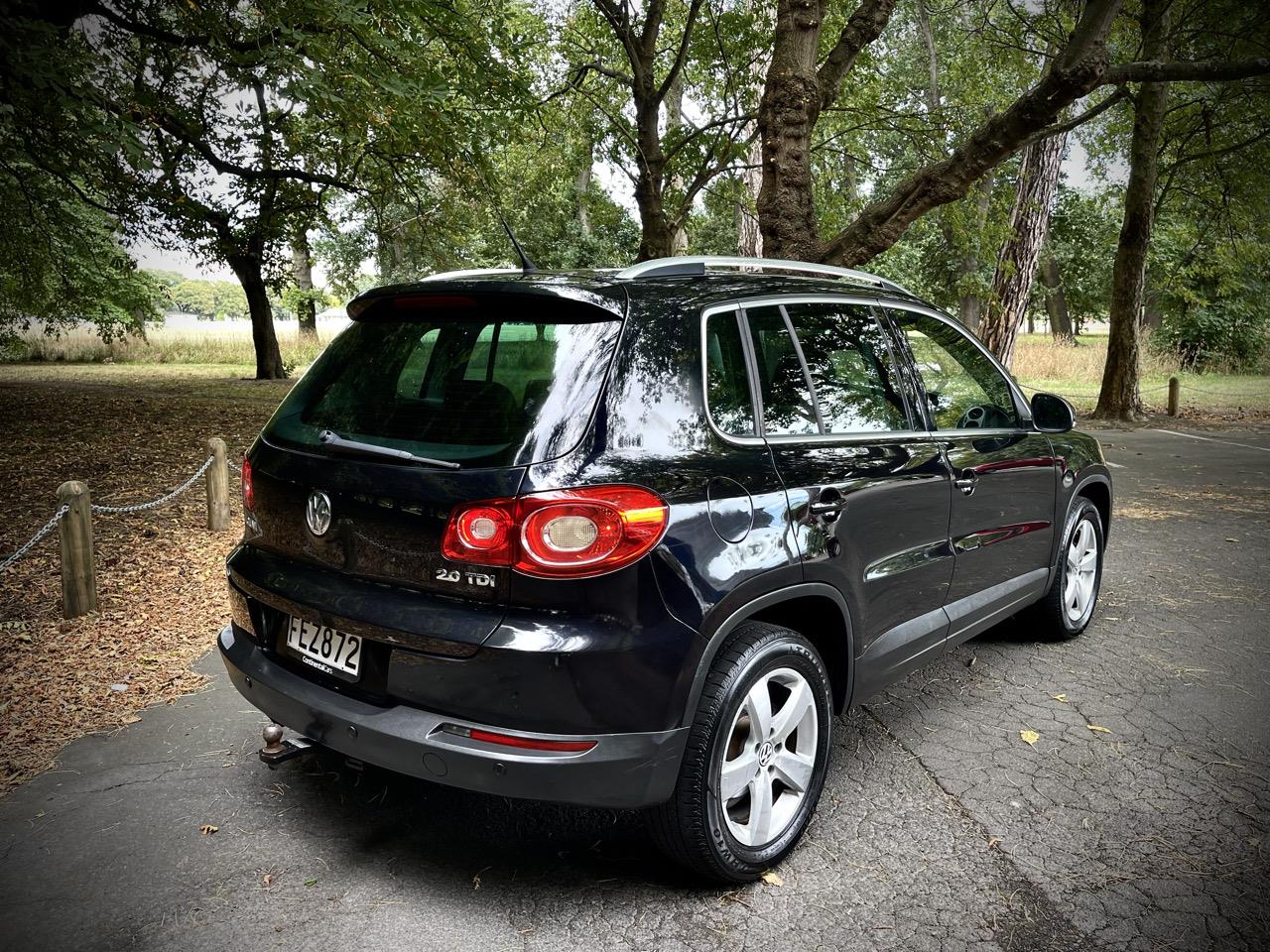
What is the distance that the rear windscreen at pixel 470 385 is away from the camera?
2.62 m

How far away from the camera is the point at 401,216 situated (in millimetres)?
39562

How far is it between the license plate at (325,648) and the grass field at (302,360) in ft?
71.5

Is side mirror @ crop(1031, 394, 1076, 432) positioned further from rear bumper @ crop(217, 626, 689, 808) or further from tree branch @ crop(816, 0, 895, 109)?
tree branch @ crop(816, 0, 895, 109)

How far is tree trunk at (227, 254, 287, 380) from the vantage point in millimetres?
21188

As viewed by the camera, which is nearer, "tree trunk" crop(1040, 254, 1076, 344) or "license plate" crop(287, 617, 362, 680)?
"license plate" crop(287, 617, 362, 680)

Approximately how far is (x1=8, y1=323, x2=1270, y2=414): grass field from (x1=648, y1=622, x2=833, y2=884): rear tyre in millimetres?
20930

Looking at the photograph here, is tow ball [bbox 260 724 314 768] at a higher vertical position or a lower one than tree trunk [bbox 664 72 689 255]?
lower

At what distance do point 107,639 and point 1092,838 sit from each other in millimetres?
4832

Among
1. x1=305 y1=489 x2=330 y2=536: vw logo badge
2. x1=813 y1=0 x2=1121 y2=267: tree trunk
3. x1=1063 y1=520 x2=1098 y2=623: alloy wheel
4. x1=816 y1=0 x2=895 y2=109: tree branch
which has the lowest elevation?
x1=1063 y1=520 x2=1098 y2=623: alloy wheel

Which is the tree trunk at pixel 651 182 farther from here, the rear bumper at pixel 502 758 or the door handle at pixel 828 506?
the rear bumper at pixel 502 758

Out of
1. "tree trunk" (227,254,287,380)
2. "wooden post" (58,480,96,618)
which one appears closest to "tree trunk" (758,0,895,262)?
"wooden post" (58,480,96,618)

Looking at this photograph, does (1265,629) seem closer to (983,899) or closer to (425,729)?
(983,899)

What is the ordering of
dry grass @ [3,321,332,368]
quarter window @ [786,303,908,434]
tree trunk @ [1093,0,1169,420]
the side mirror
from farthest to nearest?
dry grass @ [3,321,332,368] < tree trunk @ [1093,0,1169,420] < the side mirror < quarter window @ [786,303,908,434]

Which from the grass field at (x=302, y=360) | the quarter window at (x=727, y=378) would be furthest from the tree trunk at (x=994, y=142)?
the grass field at (x=302, y=360)
